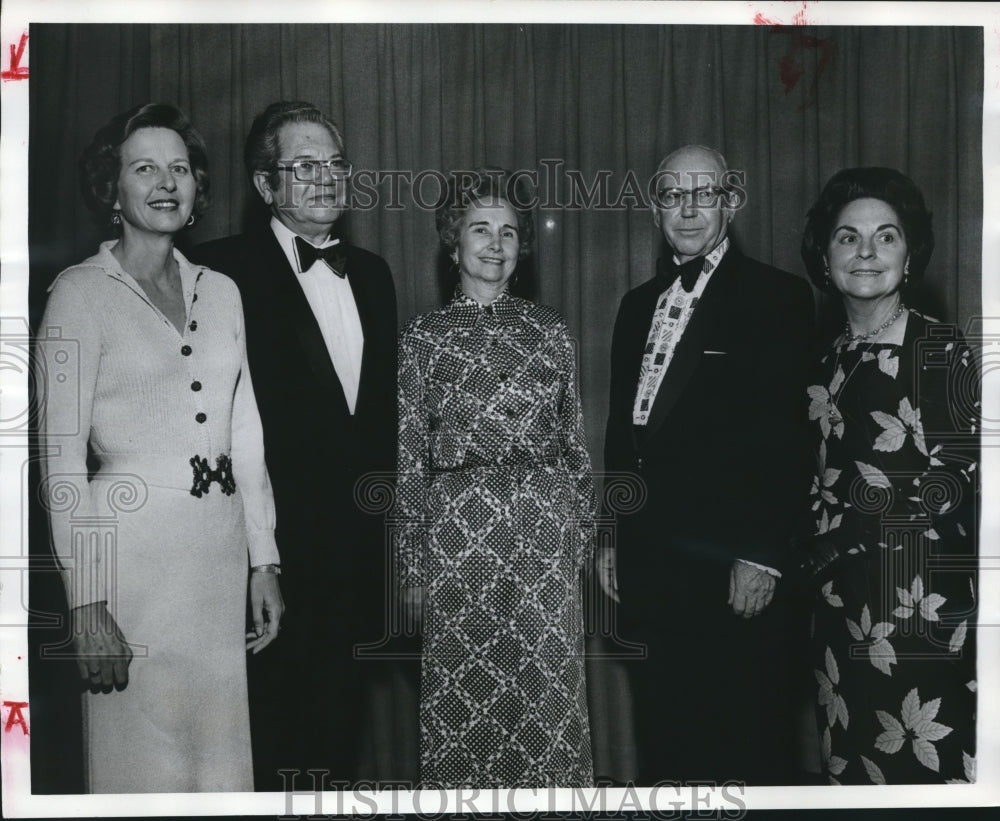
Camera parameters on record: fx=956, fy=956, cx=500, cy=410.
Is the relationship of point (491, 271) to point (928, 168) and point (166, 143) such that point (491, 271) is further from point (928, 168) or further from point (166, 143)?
point (928, 168)

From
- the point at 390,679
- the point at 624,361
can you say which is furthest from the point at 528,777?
the point at 624,361

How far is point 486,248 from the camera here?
8.89ft

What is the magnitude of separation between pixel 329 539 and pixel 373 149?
112 centimetres

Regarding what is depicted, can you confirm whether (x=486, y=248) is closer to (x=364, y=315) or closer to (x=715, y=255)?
(x=364, y=315)

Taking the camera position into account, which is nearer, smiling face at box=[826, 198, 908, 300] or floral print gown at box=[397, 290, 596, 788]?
floral print gown at box=[397, 290, 596, 788]

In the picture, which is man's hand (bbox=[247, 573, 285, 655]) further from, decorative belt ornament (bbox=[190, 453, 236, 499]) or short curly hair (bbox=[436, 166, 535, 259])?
short curly hair (bbox=[436, 166, 535, 259])

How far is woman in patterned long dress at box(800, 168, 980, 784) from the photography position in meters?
2.74

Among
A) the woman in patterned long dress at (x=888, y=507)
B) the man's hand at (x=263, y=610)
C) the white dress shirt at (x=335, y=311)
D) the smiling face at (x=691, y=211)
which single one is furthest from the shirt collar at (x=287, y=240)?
the woman in patterned long dress at (x=888, y=507)

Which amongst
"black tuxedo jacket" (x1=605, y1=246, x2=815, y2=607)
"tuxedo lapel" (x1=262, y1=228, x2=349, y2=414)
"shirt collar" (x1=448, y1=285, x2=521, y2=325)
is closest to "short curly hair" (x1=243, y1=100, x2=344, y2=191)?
"tuxedo lapel" (x1=262, y1=228, x2=349, y2=414)

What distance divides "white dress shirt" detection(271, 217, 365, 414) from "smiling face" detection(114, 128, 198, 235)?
268 millimetres

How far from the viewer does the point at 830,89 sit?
2.80 meters

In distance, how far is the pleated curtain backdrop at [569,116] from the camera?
2730 mm

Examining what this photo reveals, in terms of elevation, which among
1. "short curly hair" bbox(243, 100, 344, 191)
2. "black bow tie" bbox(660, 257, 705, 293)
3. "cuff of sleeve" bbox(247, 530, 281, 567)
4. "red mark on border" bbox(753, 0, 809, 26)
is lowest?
"cuff of sleeve" bbox(247, 530, 281, 567)

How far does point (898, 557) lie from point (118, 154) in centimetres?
251
